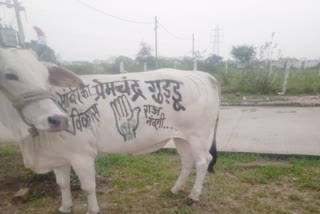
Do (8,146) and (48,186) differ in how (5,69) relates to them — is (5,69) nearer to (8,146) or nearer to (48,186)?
(48,186)

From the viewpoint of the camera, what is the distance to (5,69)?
2.36 metres

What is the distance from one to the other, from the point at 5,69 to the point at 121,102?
1.09 meters

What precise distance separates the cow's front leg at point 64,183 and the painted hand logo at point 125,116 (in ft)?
2.45

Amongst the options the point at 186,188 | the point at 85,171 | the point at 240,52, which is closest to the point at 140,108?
the point at 85,171

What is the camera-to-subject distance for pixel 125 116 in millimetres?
3088

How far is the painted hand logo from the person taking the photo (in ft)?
10.1

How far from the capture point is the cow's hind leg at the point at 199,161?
3.45m

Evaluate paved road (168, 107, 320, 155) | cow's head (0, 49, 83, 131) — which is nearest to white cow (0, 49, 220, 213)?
cow's head (0, 49, 83, 131)

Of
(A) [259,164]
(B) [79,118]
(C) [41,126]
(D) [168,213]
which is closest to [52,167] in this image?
(B) [79,118]

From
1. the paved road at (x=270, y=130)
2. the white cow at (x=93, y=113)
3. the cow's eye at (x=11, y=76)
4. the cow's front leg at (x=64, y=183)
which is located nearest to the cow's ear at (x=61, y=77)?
the white cow at (x=93, y=113)

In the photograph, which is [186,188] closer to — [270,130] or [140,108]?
[140,108]

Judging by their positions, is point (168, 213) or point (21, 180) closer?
point (168, 213)

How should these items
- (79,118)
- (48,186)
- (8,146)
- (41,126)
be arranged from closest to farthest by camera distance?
(41,126) < (79,118) < (48,186) < (8,146)

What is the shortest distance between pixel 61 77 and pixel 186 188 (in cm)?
215
